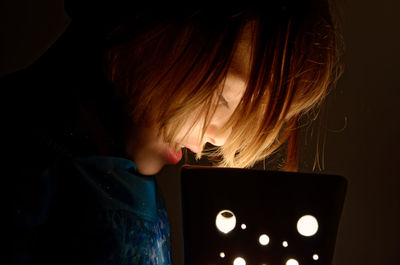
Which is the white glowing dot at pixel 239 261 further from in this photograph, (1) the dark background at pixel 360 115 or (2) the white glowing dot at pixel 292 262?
(1) the dark background at pixel 360 115

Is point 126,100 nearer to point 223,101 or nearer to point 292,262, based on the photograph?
point 223,101

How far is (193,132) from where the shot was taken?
0.40 metres

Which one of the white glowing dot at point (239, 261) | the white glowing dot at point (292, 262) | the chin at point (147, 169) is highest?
the chin at point (147, 169)

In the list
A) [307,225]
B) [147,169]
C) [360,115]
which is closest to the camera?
[307,225]

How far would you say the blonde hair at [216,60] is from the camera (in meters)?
0.34

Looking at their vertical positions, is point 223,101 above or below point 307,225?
above

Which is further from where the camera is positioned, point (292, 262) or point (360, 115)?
point (360, 115)

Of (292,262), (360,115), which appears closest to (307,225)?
(292,262)

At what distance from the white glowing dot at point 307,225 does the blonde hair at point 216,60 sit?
0.09 metres

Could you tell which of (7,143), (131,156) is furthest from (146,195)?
(7,143)

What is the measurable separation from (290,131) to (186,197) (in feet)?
0.57

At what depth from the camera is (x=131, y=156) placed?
0.42 metres

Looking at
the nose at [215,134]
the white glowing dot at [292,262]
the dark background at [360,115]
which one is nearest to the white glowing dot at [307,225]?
the white glowing dot at [292,262]

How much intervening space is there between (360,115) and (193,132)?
33cm
